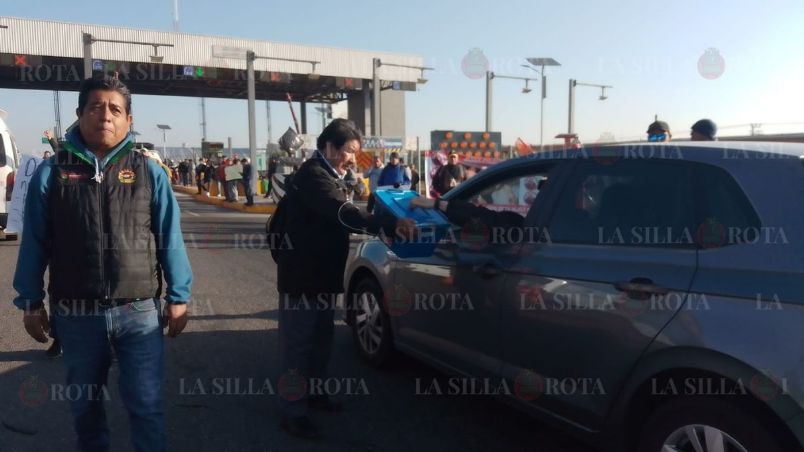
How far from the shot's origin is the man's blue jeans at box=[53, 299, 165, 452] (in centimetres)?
255

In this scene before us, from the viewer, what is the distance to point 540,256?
3.14 meters

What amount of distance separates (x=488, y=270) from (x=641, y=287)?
37.1 inches

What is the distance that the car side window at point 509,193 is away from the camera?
3605 mm

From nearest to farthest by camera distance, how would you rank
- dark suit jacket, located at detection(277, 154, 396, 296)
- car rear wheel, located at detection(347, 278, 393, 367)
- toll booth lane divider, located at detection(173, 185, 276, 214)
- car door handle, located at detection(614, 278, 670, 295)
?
car door handle, located at detection(614, 278, 670, 295)
dark suit jacket, located at detection(277, 154, 396, 296)
car rear wheel, located at detection(347, 278, 393, 367)
toll booth lane divider, located at detection(173, 185, 276, 214)

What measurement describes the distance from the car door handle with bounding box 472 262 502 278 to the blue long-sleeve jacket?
1.54m

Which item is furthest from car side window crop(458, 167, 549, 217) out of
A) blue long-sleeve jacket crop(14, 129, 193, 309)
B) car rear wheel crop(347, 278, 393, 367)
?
blue long-sleeve jacket crop(14, 129, 193, 309)

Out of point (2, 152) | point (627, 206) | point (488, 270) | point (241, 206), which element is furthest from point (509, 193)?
point (241, 206)

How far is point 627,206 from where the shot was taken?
2943mm

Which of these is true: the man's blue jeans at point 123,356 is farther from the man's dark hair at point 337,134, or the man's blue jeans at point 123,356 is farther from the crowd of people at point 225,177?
the crowd of people at point 225,177

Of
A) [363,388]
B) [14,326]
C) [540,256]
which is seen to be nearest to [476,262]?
[540,256]

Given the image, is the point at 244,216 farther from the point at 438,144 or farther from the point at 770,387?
the point at 770,387

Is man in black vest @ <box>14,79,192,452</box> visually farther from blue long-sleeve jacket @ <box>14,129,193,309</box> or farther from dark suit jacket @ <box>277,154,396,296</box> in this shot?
dark suit jacket @ <box>277,154,396,296</box>

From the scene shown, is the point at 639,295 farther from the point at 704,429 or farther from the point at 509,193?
the point at 509,193

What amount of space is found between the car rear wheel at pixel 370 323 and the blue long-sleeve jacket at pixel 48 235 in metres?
2.05
